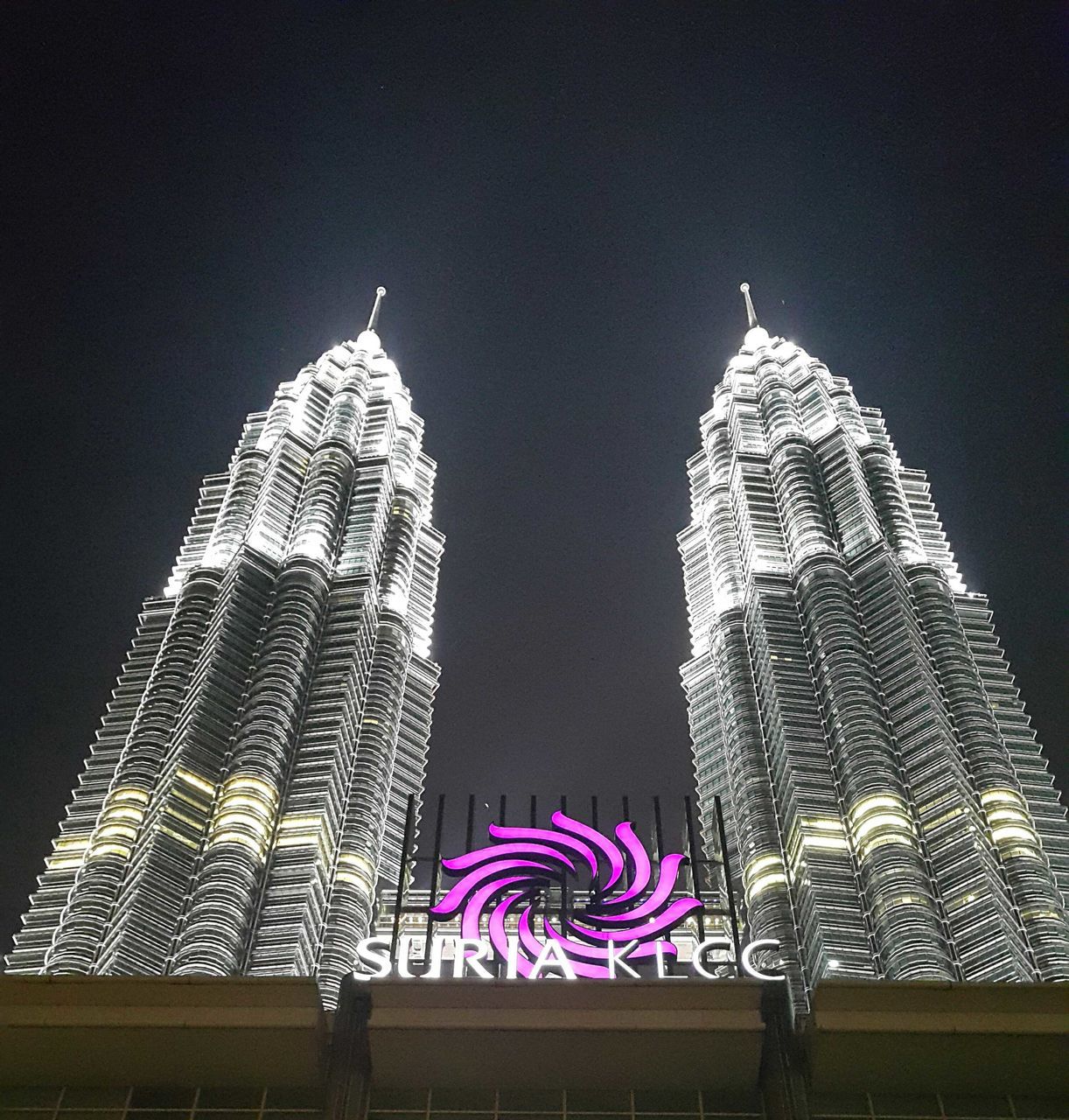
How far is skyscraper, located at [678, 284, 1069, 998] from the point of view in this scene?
54500 millimetres

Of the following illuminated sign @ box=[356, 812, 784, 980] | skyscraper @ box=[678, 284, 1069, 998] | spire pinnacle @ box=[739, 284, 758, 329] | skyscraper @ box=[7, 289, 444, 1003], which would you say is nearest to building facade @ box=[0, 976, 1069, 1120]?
illuminated sign @ box=[356, 812, 784, 980]

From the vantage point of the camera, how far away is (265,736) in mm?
61625

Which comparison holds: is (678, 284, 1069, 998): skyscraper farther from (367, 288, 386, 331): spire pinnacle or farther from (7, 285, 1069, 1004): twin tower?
(367, 288, 386, 331): spire pinnacle

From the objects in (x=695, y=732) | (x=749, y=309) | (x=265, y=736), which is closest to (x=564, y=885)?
(x=265, y=736)

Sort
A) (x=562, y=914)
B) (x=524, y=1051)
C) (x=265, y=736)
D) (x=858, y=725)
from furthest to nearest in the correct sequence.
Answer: (x=858, y=725) → (x=265, y=736) → (x=562, y=914) → (x=524, y=1051)

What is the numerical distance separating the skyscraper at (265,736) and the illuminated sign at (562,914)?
8.38 metres

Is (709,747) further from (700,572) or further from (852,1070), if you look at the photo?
(852,1070)

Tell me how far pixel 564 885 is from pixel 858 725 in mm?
22707

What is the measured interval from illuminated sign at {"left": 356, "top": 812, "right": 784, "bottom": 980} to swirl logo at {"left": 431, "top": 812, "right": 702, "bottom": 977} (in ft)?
0.08

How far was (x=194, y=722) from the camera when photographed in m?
61.6

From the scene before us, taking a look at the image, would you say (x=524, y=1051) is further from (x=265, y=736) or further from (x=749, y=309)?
(x=749, y=309)

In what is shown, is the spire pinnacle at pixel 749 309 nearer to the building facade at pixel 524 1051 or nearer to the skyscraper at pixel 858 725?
the skyscraper at pixel 858 725

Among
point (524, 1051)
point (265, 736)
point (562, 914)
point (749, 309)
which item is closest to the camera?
point (524, 1051)

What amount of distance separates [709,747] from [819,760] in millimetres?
8889
